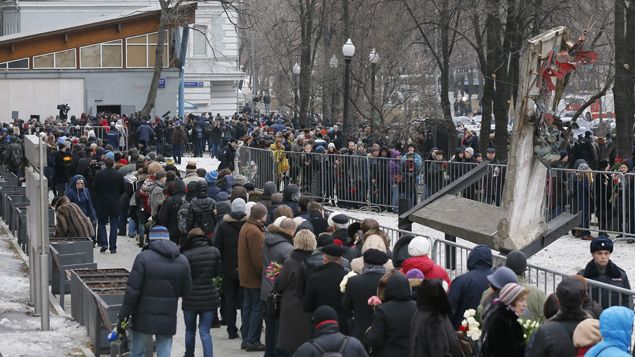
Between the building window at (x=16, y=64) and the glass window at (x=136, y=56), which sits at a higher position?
the glass window at (x=136, y=56)

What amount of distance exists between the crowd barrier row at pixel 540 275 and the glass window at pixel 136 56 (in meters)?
38.7

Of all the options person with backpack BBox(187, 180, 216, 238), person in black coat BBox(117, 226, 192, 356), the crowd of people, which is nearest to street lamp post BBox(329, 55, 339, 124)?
the crowd of people

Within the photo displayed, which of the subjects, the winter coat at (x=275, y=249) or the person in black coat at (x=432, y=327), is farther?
the winter coat at (x=275, y=249)

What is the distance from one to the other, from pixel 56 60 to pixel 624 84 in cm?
3261

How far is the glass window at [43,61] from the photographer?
176 ft

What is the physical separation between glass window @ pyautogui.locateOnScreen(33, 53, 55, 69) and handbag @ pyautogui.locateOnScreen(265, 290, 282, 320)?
4196 centimetres

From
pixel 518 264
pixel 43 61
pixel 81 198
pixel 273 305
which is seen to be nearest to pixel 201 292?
pixel 273 305

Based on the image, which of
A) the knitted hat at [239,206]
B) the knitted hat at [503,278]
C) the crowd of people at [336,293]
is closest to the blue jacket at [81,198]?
the crowd of people at [336,293]

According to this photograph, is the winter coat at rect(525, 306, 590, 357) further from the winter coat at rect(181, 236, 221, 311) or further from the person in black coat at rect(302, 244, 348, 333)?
the winter coat at rect(181, 236, 221, 311)

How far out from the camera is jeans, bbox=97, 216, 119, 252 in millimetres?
22234

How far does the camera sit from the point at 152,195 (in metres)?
20.8

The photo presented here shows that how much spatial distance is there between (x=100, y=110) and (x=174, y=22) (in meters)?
5.54

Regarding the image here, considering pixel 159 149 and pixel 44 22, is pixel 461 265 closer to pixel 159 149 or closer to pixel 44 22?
pixel 159 149

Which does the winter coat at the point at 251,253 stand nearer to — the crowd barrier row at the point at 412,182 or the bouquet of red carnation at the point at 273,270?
the bouquet of red carnation at the point at 273,270
